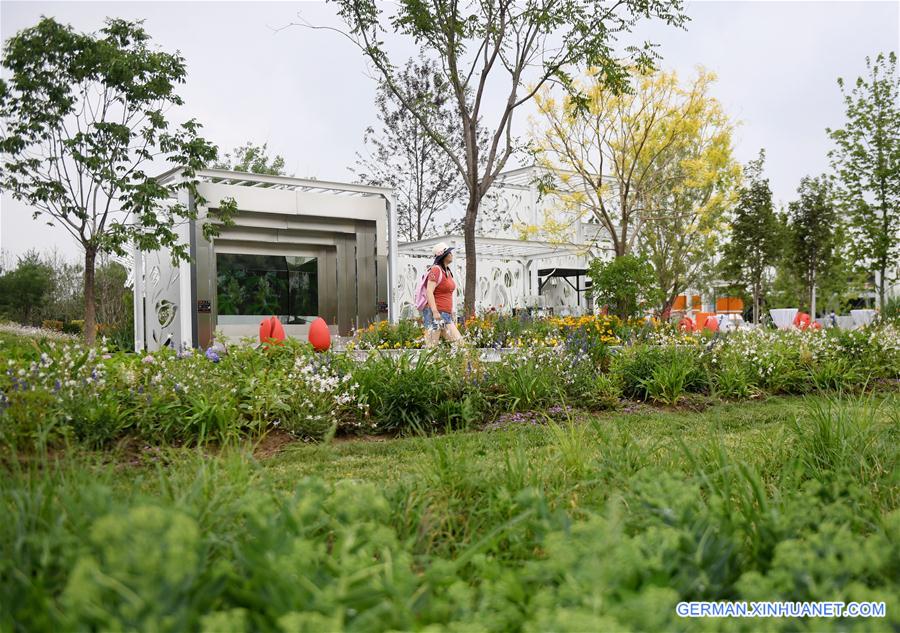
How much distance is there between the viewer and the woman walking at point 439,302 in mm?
10625

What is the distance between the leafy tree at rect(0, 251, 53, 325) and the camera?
29.8 metres

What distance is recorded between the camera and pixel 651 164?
23562 mm

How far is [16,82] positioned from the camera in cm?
1352

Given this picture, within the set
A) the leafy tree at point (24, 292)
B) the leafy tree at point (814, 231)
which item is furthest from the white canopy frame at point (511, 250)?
the leafy tree at point (24, 292)

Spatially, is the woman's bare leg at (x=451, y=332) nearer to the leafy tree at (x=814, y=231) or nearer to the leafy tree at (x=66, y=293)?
the leafy tree at (x=814, y=231)

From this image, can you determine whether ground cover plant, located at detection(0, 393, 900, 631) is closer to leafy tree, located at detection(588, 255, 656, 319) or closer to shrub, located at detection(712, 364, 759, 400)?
shrub, located at detection(712, 364, 759, 400)

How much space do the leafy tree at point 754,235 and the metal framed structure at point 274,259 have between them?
13.0 m

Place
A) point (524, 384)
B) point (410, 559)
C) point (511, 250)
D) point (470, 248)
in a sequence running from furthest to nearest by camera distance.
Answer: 1. point (511, 250)
2. point (470, 248)
3. point (524, 384)
4. point (410, 559)

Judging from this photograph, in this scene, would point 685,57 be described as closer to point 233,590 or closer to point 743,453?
point 743,453

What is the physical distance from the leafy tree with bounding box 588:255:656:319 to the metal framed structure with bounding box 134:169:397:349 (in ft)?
20.8

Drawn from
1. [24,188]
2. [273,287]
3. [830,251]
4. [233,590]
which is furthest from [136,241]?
[830,251]

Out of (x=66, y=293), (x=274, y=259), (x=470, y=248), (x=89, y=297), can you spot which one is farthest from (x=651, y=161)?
(x=66, y=293)

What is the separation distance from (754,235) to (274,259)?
640 inches

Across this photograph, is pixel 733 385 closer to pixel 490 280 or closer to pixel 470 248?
pixel 470 248
